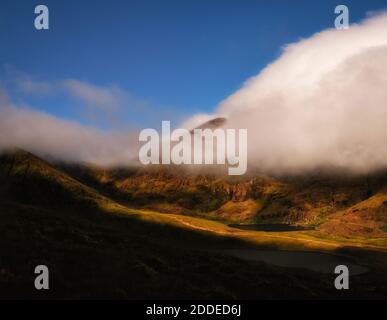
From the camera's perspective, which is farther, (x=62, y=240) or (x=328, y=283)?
(x=328, y=283)

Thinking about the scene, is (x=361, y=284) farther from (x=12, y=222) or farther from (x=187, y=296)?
(x=12, y=222)

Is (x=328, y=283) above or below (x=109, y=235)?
below

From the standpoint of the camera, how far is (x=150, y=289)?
73312mm

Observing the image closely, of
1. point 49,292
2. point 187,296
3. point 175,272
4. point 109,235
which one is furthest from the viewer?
point 109,235

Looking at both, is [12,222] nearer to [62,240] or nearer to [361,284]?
[62,240]

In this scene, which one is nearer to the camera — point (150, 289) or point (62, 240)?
point (150, 289)
